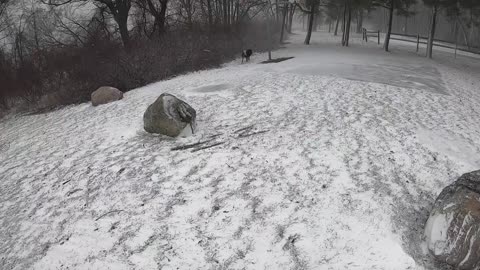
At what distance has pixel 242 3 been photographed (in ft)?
95.6

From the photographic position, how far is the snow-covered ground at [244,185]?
170 inches

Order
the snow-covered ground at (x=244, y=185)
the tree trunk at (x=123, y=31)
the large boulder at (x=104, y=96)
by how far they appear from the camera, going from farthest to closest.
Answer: the tree trunk at (x=123, y=31) < the large boulder at (x=104, y=96) < the snow-covered ground at (x=244, y=185)

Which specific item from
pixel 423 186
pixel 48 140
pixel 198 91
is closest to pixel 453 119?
pixel 423 186

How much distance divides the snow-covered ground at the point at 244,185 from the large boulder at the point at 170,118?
24 cm

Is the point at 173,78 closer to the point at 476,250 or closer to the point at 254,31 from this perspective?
the point at 476,250

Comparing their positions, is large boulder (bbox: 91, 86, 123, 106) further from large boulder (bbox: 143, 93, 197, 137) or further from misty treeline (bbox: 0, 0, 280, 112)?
large boulder (bbox: 143, 93, 197, 137)

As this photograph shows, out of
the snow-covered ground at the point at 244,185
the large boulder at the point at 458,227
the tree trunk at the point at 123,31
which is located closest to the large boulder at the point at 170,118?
the snow-covered ground at the point at 244,185

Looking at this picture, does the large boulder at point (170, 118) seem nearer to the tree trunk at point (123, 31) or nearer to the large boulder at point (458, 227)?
the large boulder at point (458, 227)

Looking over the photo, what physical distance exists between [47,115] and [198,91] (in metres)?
5.56

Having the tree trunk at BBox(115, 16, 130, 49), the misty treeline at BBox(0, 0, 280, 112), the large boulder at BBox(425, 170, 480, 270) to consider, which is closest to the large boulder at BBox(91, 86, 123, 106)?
the misty treeline at BBox(0, 0, 280, 112)

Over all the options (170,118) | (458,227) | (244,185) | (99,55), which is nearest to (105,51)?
(99,55)

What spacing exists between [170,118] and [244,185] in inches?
113

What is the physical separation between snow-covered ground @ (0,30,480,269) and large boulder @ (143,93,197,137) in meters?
0.24

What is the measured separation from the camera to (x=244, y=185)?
18.2 ft
